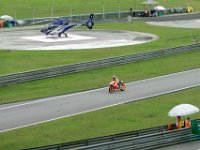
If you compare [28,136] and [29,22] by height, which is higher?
[29,22]

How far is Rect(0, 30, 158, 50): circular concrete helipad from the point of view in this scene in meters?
51.2

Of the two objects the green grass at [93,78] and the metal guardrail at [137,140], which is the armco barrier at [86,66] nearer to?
the green grass at [93,78]

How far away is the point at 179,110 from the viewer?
79.6ft

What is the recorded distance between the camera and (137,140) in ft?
73.0

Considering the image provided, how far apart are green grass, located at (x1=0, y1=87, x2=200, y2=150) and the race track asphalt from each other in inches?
37.8

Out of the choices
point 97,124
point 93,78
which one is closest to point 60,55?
point 93,78

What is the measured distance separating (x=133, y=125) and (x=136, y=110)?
9.60 feet

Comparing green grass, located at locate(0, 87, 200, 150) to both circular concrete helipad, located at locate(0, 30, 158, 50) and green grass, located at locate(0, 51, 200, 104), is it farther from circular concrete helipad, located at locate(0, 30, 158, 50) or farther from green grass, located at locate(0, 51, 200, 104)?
circular concrete helipad, located at locate(0, 30, 158, 50)

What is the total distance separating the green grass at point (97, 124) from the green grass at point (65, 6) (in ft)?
145

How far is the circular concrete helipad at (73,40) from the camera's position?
51.2 metres

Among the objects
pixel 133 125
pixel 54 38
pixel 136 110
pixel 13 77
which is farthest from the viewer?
pixel 54 38

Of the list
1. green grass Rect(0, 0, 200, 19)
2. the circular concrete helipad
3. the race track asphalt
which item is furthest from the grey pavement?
green grass Rect(0, 0, 200, 19)

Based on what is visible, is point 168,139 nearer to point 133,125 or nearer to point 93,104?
point 133,125

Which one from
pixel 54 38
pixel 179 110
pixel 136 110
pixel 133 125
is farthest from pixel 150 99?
pixel 54 38
